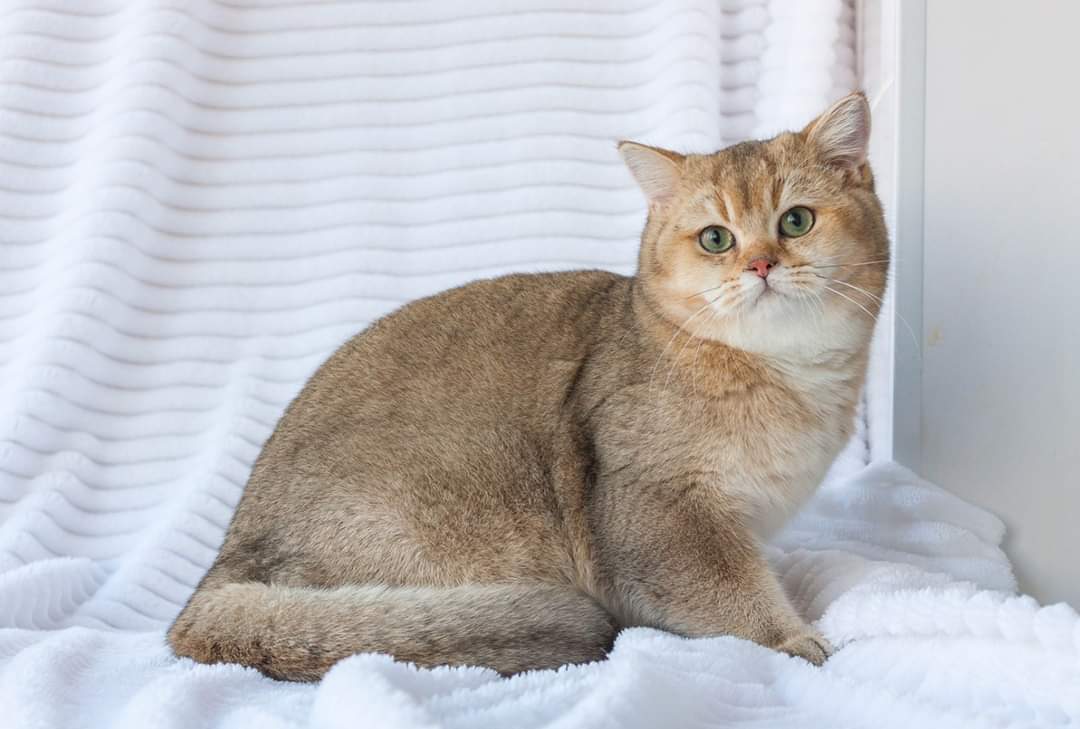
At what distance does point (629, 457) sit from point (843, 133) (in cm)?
57

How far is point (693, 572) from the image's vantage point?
154cm

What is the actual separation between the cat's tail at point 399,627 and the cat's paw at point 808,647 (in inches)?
9.2

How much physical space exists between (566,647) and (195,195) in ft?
5.14

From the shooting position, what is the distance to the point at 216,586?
5.14 feet

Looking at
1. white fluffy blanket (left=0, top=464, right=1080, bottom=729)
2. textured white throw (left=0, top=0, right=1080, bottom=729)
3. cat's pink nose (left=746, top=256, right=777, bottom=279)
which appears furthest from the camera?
textured white throw (left=0, top=0, right=1080, bottom=729)

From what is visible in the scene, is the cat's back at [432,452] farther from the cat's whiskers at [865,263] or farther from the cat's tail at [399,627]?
the cat's whiskers at [865,263]

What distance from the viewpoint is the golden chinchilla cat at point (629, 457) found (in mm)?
1494

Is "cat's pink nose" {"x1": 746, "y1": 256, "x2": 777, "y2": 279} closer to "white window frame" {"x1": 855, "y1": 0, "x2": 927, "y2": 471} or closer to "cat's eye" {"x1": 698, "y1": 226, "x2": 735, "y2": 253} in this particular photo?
"cat's eye" {"x1": 698, "y1": 226, "x2": 735, "y2": 253}

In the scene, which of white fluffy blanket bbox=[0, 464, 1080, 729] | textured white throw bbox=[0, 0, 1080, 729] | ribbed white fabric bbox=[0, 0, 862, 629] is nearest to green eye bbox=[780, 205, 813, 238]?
white fluffy blanket bbox=[0, 464, 1080, 729]

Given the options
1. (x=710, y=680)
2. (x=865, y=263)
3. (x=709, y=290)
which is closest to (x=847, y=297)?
(x=865, y=263)

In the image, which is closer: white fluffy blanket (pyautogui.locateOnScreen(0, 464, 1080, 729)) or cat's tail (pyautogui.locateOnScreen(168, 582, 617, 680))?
white fluffy blanket (pyautogui.locateOnScreen(0, 464, 1080, 729))

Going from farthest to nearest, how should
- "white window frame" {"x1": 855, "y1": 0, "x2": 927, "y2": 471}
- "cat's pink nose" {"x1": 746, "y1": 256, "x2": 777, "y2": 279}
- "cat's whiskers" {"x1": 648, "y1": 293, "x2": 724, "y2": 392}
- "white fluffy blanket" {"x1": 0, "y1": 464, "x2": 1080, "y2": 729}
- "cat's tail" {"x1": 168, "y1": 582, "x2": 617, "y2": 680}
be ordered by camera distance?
"white window frame" {"x1": 855, "y1": 0, "x2": 927, "y2": 471} < "cat's whiskers" {"x1": 648, "y1": 293, "x2": 724, "y2": 392} < "cat's pink nose" {"x1": 746, "y1": 256, "x2": 777, "y2": 279} < "cat's tail" {"x1": 168, "y1": 582, "x2": 617, "y2": 680} < "white fluffy blanket" {"x1": 0, "y1": 464, "x2": 1080, "y2": 729}

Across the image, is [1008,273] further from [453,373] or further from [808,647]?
[453,373]

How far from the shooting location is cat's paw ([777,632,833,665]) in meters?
1.43
